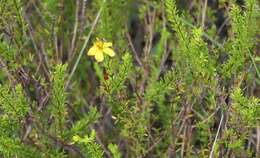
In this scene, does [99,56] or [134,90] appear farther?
[134,90]

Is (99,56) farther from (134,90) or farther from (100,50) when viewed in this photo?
(134,90)

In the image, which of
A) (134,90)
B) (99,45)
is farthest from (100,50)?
(134,90)

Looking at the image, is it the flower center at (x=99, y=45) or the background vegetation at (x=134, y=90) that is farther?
the flower center at (x=99, y=45)

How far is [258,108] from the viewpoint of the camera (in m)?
1.50

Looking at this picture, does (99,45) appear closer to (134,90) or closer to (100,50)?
(100,50)

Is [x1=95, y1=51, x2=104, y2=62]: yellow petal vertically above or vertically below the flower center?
below

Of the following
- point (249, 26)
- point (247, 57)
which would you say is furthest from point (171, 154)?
point (249, 26)

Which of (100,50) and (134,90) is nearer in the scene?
(100,50)

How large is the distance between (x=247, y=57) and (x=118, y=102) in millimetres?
437

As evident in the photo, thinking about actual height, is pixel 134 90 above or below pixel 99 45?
below

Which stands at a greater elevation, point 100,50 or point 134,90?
point 100,50

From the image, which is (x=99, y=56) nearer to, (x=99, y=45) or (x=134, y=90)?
(x=99, y=45)

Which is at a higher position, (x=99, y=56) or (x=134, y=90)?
(x=99, y=56)

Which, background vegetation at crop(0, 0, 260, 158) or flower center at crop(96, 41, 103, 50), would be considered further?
flower center at crop(96, 41, 103, 50)
